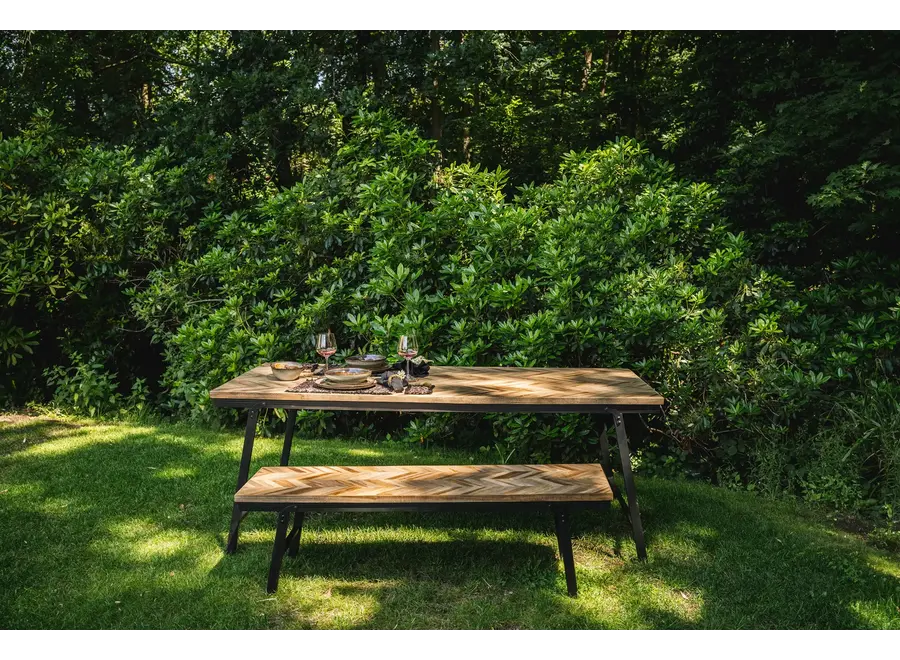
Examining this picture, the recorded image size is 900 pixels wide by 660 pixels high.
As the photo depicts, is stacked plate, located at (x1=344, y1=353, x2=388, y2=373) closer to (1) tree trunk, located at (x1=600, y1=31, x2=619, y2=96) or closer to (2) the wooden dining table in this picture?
(2) the wooden dining table

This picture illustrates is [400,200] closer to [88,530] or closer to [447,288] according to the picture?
[447,288]

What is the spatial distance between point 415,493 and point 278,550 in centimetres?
70

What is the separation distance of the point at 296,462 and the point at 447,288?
1.98 metres

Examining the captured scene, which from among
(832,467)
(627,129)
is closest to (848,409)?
(832,467)

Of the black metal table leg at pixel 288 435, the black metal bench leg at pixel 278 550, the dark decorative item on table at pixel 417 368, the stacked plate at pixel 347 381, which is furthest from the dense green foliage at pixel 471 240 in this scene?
the black metal bench leg at pixel 278 550

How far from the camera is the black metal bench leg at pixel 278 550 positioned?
3.21 m

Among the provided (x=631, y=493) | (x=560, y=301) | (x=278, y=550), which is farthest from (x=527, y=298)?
(x=278, y=550)

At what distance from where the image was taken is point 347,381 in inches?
141

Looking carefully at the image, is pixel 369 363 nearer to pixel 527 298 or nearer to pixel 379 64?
pixel 527 298

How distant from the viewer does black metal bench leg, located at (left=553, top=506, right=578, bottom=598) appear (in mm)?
3262

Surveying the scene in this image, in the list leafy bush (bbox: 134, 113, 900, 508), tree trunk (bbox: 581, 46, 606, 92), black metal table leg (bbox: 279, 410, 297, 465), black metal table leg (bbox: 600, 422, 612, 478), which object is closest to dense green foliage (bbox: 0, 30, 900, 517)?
leafy bush (bbox: 134, 113, 900, 508)

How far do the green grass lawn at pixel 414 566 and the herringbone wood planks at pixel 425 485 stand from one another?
0.49 meters

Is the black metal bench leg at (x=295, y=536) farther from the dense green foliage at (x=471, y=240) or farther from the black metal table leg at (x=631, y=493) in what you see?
the dense green foliage at (x=471, y=240)

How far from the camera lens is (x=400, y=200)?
608 cm
